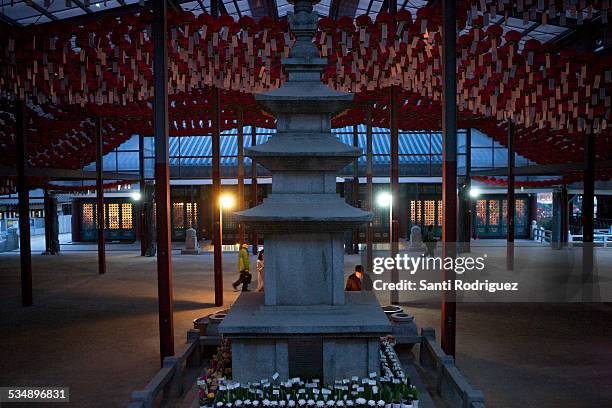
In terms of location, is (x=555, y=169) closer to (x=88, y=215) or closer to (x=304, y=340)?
(x=304, y=340)

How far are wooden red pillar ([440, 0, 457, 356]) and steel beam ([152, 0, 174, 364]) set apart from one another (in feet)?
17.3

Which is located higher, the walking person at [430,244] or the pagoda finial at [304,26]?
the pagoda finial at [304,26]

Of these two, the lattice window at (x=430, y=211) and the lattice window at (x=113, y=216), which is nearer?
the lattice window at (x=430, y=211)

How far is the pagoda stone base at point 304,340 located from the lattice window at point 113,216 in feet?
90.0

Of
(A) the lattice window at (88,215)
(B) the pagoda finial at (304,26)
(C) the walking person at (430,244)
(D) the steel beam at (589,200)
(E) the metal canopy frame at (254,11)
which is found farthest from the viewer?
(A) the lattice window at (88,215)

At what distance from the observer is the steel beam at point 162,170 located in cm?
904

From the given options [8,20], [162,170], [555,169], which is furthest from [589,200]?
[8,20]

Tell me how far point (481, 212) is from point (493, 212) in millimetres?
779

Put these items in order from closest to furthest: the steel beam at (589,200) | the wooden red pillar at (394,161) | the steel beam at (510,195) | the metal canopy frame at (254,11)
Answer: the wooden red pillar at (394,161)
the metal canopy frame at (254,11)
the steel beam at (589,200)
the steel beam at (510,195)

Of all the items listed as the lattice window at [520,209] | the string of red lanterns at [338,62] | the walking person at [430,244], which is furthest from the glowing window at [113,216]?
the lattice window at [520,209]

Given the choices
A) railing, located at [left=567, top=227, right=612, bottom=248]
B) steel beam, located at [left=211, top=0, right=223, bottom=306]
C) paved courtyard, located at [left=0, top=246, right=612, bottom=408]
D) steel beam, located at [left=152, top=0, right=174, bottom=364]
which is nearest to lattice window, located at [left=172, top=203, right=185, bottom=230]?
paved courtyard, located at [left=0, top=246, right=612, bottom=408]

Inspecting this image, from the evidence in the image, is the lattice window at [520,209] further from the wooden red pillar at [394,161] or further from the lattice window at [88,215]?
the lattice window at [88,215]

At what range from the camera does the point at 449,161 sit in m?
9.23

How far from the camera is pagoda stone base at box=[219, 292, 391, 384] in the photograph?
641 centimetres
